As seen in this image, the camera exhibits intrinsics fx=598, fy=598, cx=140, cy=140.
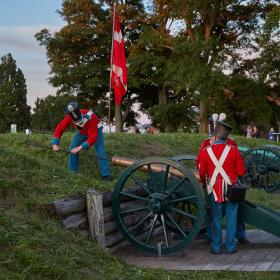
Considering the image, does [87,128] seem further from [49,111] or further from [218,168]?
[49,111]

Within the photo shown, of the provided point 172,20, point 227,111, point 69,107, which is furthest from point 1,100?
point 69,107

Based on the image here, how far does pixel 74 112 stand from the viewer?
8.34 metres

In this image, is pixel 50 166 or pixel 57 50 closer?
pixel 50 166

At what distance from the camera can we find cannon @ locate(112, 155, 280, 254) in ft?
21.7

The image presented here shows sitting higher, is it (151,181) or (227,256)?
(151,181)

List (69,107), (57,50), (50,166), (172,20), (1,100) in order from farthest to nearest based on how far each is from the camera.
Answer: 1. (1,100)
2. (57,50)
3. (172,20)
4. (69,107)
5. (50,166)

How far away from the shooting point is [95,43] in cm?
3425

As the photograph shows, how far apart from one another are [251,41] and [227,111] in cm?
411

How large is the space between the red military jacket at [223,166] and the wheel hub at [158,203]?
53 cm

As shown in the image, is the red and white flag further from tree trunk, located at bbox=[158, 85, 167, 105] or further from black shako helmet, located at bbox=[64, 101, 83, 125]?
tree trunk, located at bbox=[158, 85, 167, 105]

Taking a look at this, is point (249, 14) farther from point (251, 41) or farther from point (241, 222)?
point (241, 222)

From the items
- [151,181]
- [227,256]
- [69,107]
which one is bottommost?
[227,256]

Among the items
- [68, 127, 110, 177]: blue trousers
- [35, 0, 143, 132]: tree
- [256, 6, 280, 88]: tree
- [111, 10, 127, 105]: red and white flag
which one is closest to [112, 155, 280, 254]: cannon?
[68, 127, 110, 177]: blue trousers

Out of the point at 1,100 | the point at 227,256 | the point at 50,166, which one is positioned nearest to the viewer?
the point at 227,256
